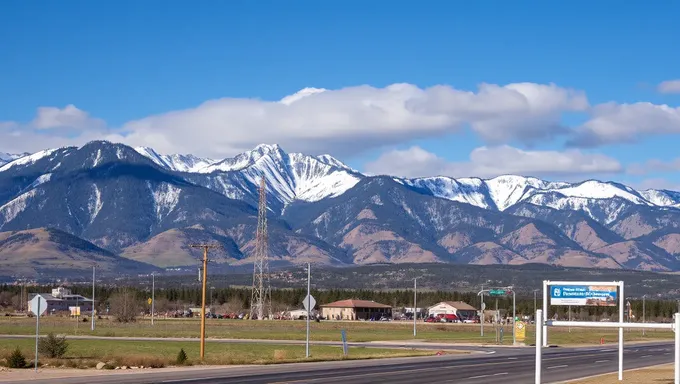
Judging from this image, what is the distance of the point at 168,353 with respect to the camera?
253 ft

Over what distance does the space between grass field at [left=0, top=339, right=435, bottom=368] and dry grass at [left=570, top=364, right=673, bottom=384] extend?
2120 cm

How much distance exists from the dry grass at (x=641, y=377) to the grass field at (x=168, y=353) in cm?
2120

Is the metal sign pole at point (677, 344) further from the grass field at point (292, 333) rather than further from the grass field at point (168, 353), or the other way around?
the grass field at point (292, 333)

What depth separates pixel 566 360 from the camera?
73.2 meters

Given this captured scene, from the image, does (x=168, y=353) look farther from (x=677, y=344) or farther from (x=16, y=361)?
(x=677, y=344)

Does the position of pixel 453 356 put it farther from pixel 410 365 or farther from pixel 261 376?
pixel 261 376

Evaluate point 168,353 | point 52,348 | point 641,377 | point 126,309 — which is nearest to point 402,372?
point 641,377

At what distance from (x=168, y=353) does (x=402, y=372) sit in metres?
25.0

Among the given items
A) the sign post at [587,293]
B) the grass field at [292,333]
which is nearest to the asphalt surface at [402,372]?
the sign post at [587,293]

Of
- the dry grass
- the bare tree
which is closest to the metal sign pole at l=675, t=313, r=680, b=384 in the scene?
the dry grass

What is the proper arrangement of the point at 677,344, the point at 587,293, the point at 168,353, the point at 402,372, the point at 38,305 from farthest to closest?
the point at 168,353, the point at 402,372, the point at 38,305, the point at 587,293, the point at 677,344

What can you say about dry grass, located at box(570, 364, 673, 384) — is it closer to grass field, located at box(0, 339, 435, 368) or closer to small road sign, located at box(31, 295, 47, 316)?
grass field, located at box(0, 339, 435, 368)

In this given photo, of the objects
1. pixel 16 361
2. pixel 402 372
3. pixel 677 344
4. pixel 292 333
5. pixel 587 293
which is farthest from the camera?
pixel 292 333

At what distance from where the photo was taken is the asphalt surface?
50844mm
